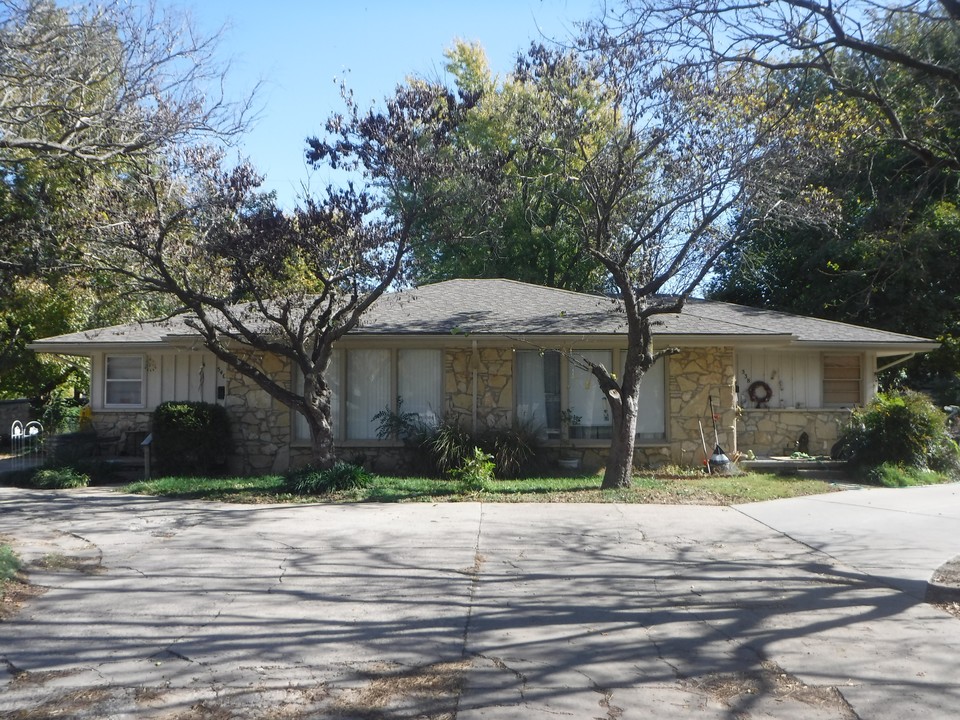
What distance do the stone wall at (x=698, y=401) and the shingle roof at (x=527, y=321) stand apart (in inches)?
26.1

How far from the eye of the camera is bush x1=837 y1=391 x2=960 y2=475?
1593cm

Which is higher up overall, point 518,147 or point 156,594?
point 518,147

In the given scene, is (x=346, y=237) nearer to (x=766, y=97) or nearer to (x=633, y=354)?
(x=633, y=354)

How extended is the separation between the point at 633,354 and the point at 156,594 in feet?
28.1

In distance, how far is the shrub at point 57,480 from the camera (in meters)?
15.5

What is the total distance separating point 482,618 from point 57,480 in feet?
36.2

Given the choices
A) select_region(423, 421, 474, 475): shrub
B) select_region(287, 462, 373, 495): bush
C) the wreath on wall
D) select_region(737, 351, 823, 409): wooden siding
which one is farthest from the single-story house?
select_region(287, 462, 373, 495): bush

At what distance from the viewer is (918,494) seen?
14.1 metres

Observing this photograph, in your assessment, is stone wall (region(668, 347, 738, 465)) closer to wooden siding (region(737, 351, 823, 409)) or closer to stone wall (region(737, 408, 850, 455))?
stone wall (region(737, 408, 850, 455))

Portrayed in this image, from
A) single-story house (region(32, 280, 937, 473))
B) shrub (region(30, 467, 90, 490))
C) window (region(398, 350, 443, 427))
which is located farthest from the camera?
window (region(398, 350, 443, 427))

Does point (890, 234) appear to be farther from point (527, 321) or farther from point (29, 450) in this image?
point (29, 450)

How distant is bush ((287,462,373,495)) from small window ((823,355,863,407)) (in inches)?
414

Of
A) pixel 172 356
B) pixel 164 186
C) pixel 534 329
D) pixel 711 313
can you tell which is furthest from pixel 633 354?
pixel 172 356

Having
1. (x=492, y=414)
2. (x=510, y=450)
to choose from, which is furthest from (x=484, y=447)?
(x=492, y=414)
